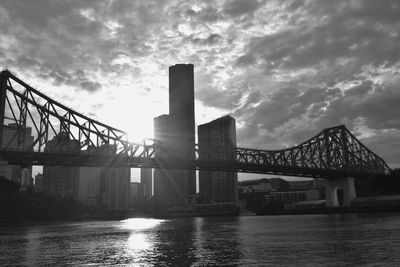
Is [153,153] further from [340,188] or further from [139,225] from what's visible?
[340,188]

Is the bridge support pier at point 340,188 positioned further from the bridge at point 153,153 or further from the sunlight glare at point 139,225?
the sunlight glare at point 139,225

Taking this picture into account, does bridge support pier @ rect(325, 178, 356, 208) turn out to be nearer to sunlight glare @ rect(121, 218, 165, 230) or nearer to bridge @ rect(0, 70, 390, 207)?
bridge @ rect(0, 70, 390, 207)

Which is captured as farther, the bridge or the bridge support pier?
the bridge support pier

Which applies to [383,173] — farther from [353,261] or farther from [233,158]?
[353,261]

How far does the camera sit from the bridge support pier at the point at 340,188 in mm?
138375

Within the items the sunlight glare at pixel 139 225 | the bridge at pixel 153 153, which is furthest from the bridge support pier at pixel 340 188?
the sunlight glare at pixel 139 225

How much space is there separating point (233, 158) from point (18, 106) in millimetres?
60716

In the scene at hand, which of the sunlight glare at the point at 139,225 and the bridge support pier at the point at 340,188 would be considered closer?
the sunlight glare at the point at 139,225

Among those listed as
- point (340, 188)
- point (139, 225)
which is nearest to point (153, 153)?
point (139, 225)

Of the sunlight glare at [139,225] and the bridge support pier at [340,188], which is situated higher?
the bridge support pier at [340,188]

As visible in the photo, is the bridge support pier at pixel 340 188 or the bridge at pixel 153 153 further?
the bridge support pier at pixel 340 188

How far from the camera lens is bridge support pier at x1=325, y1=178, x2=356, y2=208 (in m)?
138

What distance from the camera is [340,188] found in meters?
146

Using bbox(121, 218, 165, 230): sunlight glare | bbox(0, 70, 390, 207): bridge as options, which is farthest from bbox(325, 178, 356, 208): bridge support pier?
bbox(121, 218, 165, 230): sunlight glare
